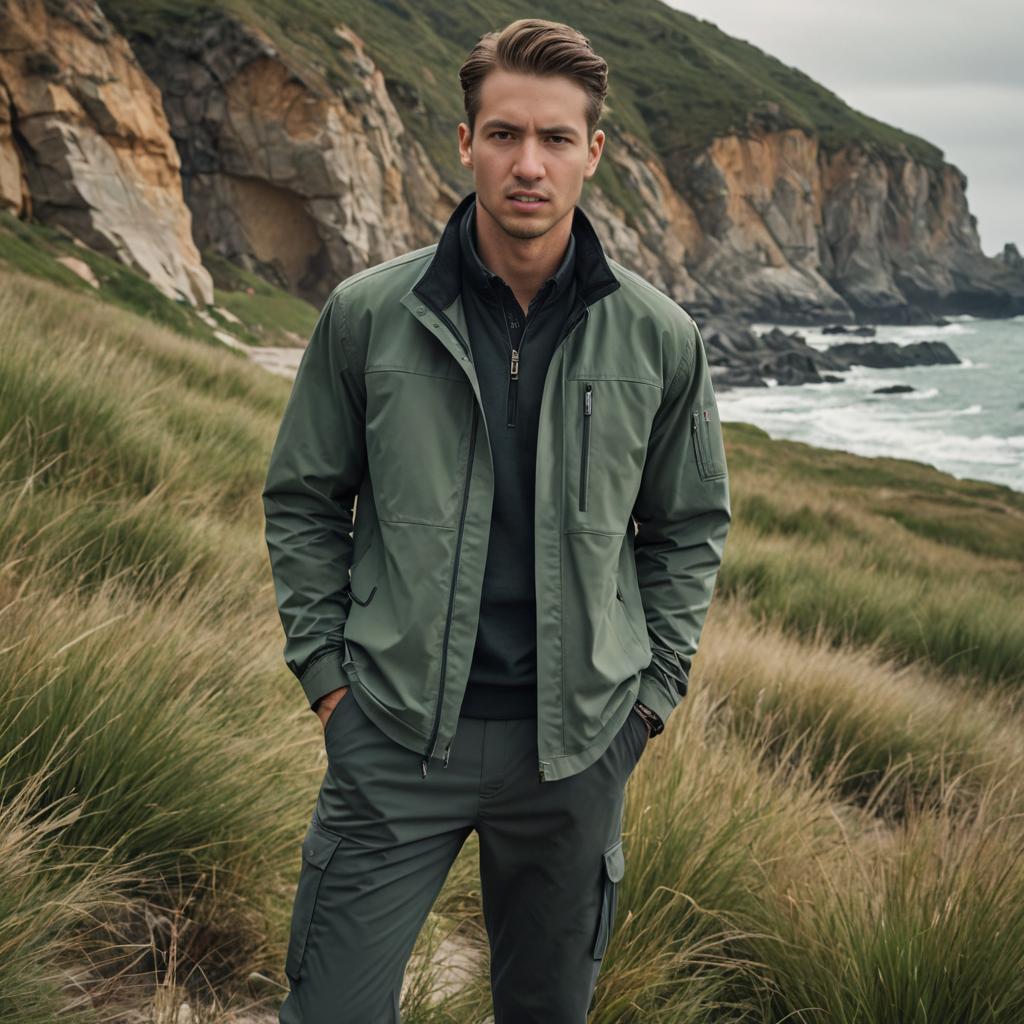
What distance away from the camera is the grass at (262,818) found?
8.02 feet

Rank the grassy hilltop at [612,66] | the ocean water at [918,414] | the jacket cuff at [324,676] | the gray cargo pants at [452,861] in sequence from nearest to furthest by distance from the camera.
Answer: the gray cargo pants at [452,861]
the jacket cuff at [324,676]
the ocean water at [918,414]
the grassy hilltop at [612,66]

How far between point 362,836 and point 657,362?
121 centimetres

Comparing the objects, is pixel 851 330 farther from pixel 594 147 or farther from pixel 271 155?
pixel 594 147

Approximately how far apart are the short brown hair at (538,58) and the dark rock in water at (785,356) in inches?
2175

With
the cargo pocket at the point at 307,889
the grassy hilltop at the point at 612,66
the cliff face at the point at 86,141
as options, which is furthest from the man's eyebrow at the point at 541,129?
the grassy hilltop at the point at 612,66

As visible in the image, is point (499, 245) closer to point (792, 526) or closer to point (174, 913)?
point (174, 913)


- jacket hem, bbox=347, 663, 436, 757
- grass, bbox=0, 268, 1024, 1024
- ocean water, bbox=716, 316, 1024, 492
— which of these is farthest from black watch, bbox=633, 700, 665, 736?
ocean water, bbox=716, 316, 1024, 492

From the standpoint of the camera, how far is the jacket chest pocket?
2.09m

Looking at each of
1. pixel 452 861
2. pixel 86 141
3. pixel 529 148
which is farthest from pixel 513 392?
pixel 86 141

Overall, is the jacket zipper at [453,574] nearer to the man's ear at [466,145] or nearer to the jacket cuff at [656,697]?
the jacket cuff at [656,697]

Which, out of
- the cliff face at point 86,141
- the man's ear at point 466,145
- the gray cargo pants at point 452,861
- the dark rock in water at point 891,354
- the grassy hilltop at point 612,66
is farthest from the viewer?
the dark rock in water at point 891,354

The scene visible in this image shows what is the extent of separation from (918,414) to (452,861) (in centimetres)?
5500

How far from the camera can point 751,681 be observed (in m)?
5.00

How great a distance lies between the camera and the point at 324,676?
81.7 inches
